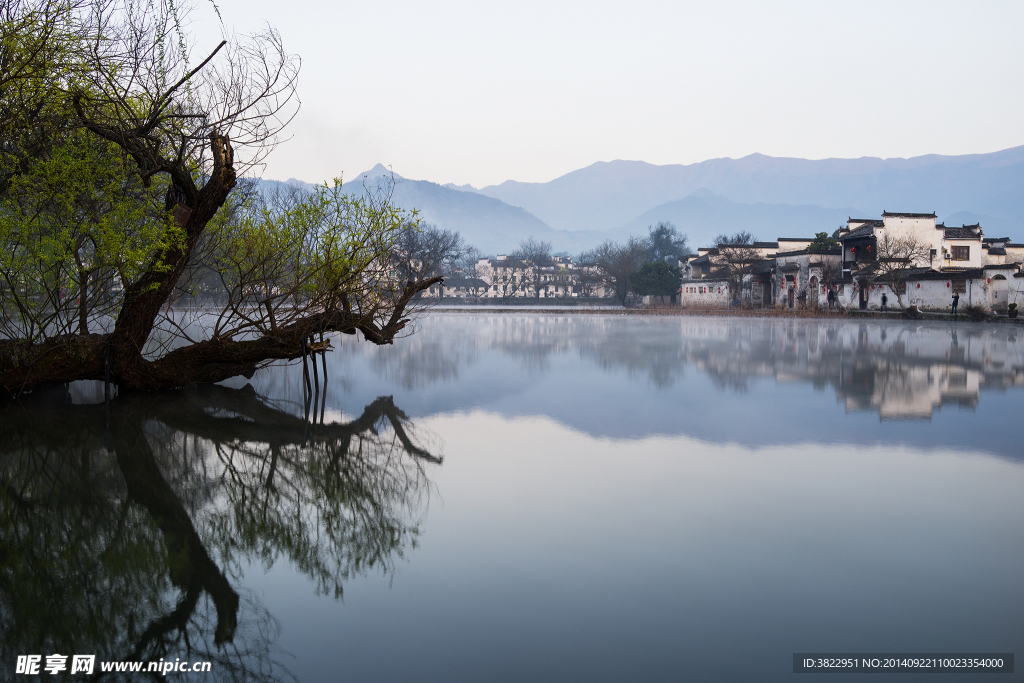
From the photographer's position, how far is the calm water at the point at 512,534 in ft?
14.8

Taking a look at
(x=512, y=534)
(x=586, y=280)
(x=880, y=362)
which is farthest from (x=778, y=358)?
(x=586, y=280)

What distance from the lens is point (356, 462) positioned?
900cm

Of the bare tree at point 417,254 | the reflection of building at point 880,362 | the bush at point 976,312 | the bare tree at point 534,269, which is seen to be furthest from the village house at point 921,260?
the bare tree at point 534,269

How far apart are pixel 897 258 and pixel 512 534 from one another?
50483mm

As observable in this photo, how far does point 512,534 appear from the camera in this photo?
6.46m

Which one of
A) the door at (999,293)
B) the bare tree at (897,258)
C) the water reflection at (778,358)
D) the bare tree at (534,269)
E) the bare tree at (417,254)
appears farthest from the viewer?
the bare tree at (534,269)

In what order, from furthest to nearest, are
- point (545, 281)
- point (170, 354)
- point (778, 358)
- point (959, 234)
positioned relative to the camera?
point (545, 281) < point (959, 234) < point (778, 358) < point (170, 354)

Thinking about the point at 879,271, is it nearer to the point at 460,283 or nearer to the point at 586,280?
the point at 586,280

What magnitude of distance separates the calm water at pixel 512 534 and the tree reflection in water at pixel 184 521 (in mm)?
31

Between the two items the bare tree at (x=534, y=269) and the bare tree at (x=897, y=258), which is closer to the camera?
the bare tree at (x=897, y=258)

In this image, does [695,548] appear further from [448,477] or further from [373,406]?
[373,406]

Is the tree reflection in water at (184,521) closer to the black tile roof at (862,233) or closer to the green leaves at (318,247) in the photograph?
the green leaves at (318,247)

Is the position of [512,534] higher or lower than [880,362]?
lower

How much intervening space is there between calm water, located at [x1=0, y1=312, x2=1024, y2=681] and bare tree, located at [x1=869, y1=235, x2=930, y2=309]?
36376 mm
